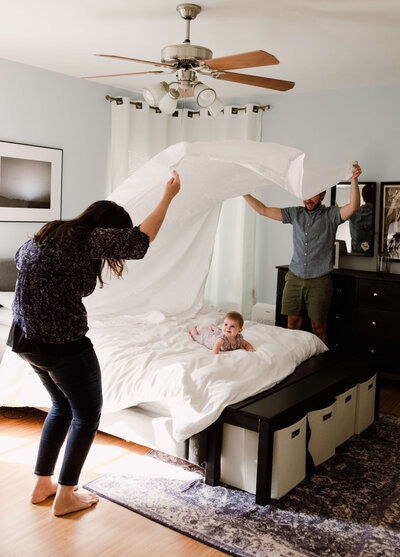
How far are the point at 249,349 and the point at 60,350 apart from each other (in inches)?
55.7

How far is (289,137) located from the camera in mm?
5441

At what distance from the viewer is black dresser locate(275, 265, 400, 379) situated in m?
4.53

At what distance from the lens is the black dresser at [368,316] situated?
4.53m

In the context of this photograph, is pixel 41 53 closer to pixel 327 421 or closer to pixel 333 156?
pixel 333 156

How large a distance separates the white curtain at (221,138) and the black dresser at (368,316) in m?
1.06

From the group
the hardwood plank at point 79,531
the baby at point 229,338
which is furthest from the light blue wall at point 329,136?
the hardwood plank at point 79,531

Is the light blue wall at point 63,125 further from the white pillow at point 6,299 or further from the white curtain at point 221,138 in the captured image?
the white pillow at point 6,299

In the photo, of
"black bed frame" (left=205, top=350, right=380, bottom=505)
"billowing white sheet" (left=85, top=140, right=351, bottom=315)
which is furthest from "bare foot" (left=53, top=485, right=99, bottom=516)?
"billowing white sheet" (left=85, top=140, right=351, bottom=315)

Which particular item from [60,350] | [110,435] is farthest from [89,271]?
[110,435]

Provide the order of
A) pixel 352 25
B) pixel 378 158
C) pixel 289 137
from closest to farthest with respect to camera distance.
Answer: pixel 352 25
pixel 378 158
pixel 289 137

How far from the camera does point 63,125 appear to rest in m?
5.03

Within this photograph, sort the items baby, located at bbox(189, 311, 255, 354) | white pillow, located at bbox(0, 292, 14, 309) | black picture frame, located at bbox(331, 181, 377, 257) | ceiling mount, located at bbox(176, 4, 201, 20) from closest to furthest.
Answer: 1. ceiling mount, located at bbox(176, 4, 201, 20)
2. baby, located at bbox(189, 311, 255, 354)
3. white pillow, located at bbox(0, 292, 14, 309)
4. black picture frame, located at bbox(331, 181, 377, 257)

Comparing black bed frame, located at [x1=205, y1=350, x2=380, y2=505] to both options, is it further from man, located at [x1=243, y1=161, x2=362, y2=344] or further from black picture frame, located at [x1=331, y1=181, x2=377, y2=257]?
black picture frame, located at [x1=331, y1=181, x2=377, y2=257]

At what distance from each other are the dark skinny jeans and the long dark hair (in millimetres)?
404
